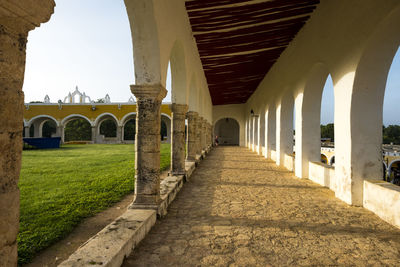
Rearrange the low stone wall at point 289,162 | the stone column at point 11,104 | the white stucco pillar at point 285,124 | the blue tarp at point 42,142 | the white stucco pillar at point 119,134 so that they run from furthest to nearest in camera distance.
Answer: the white stucco pillar at point 119,134, the blue tarp at point 42,142, the white stucco pillar at point 285,124, the low stone wall at point 289,162, the stone column at point 11,104

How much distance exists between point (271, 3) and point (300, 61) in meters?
2.16

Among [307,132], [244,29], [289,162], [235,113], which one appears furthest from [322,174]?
[235,113]

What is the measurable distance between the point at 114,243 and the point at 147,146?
1.52m

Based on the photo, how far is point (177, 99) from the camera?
6199mm

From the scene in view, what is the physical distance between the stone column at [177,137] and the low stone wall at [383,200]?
3.87 metres

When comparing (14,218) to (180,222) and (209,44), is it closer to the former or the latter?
(180,222)

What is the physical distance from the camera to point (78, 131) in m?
36.7

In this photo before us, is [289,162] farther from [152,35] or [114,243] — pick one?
[114,243]

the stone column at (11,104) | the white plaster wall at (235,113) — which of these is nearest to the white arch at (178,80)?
the stone column at (11,104)

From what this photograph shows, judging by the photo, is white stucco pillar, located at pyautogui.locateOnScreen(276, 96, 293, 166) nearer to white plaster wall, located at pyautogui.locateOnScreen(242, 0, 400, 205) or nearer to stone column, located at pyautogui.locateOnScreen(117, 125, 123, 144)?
white plaster wall, located at pyautogui.locateOnScreen(242, 0, 400, 205)

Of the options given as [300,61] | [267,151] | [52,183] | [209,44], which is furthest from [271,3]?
[267,151]

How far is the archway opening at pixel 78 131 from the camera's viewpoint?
3666 centimetres

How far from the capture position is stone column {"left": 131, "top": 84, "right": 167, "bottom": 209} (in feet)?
11.6

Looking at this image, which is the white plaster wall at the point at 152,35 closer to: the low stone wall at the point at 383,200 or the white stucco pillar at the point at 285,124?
the low stone wall at the point at 383,200
